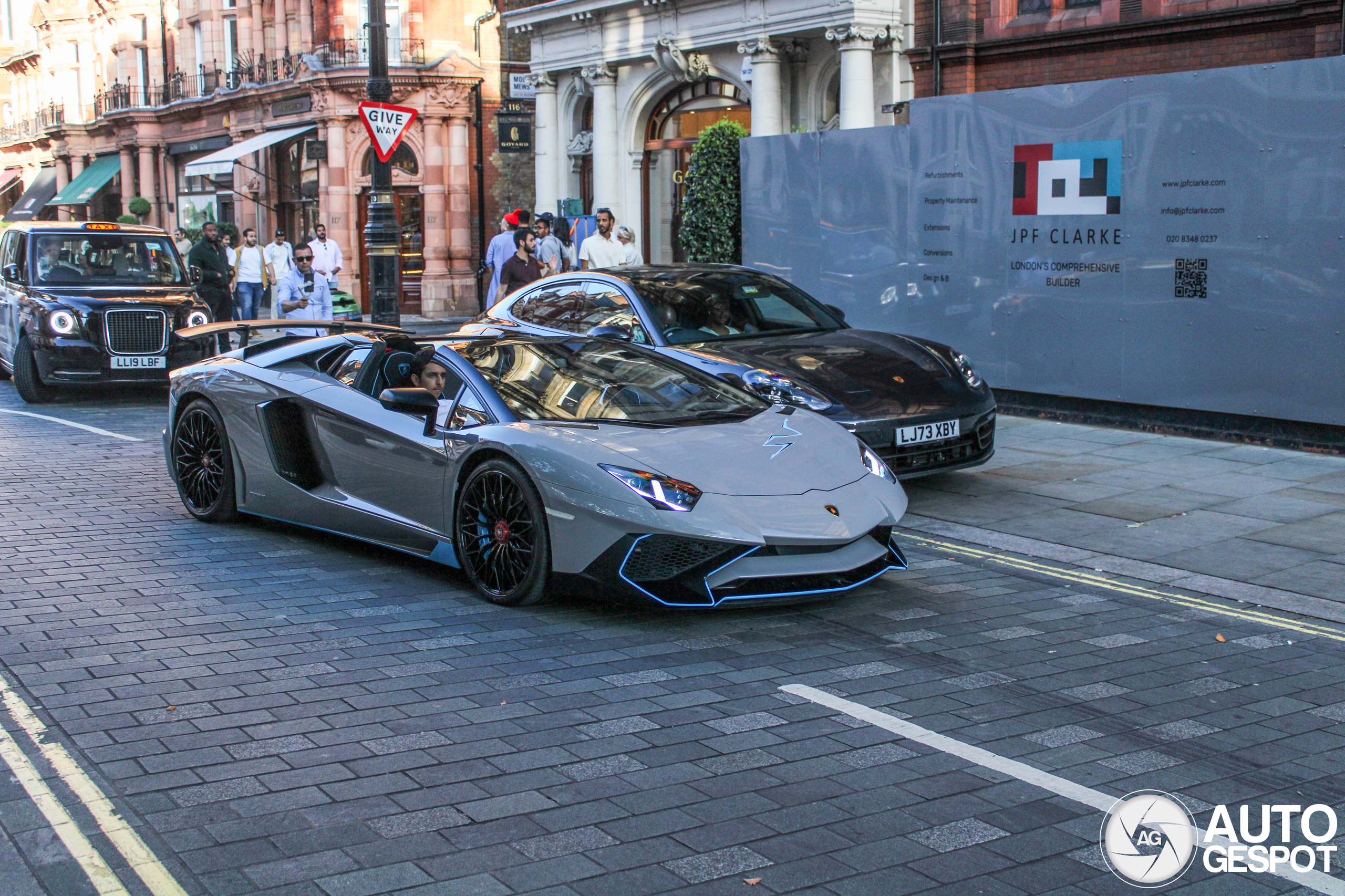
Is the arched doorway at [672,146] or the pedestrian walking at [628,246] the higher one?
the arched doorway at [672,146]

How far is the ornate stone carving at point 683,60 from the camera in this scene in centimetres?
2422

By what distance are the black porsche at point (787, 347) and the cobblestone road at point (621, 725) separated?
4.88ft

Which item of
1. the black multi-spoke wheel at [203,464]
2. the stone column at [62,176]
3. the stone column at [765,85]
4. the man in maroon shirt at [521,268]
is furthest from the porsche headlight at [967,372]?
the stone column at [62,176]

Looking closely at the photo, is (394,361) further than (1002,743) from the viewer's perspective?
Yes

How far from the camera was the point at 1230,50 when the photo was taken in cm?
1595

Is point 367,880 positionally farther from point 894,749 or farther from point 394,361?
point 394,361

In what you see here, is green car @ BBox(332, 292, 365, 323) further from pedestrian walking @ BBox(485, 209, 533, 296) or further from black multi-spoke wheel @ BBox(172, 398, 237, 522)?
black multi-spoke wheel @ BBox(172, 398, 237, 522)

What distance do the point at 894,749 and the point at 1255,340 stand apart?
24.8 feet

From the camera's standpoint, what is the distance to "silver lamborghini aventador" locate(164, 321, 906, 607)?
5.73 m

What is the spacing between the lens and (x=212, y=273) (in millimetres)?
18922

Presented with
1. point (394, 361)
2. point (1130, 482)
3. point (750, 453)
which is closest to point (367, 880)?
point (750, 453)

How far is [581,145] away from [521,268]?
45.8 ft

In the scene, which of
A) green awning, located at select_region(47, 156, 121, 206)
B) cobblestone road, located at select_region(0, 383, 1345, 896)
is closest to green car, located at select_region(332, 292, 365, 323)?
cobblestone road, located at select_region(0, 383, 1345, 896)

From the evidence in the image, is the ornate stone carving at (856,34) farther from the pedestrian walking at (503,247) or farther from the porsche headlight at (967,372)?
the porsche headlight at (967,372)
